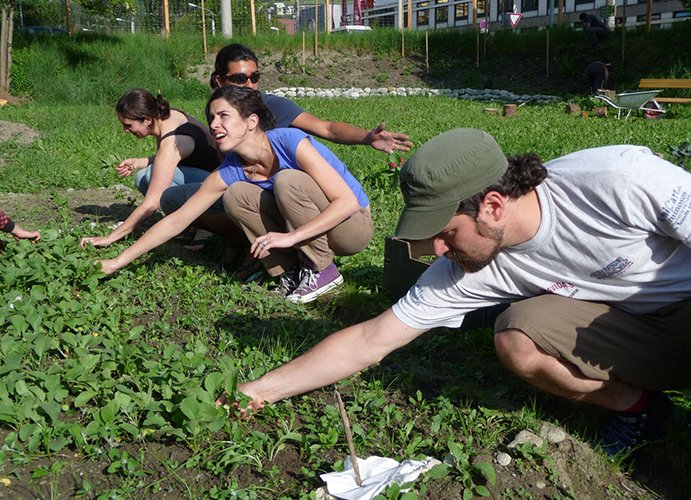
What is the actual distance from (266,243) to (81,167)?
4.85 meters

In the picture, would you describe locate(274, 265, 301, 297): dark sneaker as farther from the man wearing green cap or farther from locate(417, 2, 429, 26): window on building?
locate(417, 2, 429, 26): window on building

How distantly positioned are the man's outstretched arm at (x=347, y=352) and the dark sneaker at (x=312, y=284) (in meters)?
1.39

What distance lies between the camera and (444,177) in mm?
2090

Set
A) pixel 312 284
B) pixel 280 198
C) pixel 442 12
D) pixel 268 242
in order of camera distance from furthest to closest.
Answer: pixel 442 12 < pixel 312 284 < pixel 280 198 < pixel 268 242

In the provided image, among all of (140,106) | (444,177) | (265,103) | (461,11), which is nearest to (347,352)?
(444,177)

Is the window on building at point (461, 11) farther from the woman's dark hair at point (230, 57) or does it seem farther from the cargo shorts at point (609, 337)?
the cargo shorts at point (609, 337)

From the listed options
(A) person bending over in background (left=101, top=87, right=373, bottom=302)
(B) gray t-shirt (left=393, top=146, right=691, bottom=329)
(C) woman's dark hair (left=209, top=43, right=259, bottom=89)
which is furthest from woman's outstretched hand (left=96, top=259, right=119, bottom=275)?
(B) gray t-shirt (left=393, top=146, right=691, bottom=329)

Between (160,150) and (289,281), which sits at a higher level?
(160,150)

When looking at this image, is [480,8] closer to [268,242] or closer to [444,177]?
[268,242]

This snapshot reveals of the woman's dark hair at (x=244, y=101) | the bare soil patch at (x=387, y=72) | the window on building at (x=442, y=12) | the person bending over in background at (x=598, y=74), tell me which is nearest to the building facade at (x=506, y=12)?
the window on building at (x=442, y=12)

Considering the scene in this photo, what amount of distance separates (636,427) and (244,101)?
7.87 feet

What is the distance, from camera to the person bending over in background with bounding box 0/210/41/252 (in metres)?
4.10

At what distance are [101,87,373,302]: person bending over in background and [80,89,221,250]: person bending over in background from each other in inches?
19.7

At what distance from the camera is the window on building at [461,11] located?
44344 millimetres
